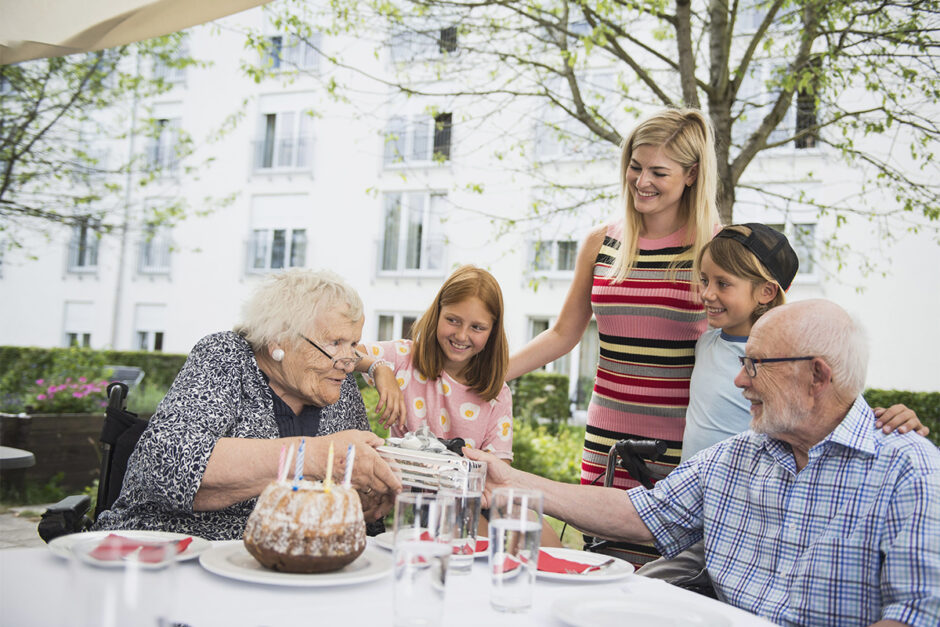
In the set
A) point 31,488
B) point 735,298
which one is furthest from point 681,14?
point 31,488

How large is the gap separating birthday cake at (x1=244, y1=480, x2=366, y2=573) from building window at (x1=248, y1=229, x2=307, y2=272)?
1703 centimetres

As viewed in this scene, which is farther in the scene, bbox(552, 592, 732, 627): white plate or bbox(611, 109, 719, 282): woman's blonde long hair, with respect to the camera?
bbox(611, 109, 719, 282): woman's blonde long hair

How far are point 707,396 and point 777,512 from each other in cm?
61

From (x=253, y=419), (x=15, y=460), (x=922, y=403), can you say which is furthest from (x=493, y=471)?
(x=922, y=403)

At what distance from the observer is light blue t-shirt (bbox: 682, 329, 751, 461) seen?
246cm

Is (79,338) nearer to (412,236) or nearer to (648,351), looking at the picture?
(412,236)

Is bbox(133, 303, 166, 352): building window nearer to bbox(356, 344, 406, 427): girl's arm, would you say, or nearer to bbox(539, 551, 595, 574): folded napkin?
bbox(356, 344, 406, 427): girl's arm

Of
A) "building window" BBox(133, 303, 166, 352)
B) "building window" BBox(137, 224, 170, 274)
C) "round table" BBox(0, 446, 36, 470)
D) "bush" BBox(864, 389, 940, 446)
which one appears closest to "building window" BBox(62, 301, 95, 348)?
"building window" BBox(133, 303, 166, 352)

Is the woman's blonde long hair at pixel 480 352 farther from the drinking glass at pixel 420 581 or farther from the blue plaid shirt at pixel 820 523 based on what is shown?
the drinking glass at pixel 420 581

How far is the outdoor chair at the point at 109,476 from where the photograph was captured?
2074mm

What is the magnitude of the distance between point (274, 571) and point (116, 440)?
1173 mm

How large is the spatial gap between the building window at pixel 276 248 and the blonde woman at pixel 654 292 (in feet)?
51.8

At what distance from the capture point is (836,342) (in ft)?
6.15

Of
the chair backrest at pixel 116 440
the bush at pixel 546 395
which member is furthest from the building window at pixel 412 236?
the chair backrest at pixel 116 440
